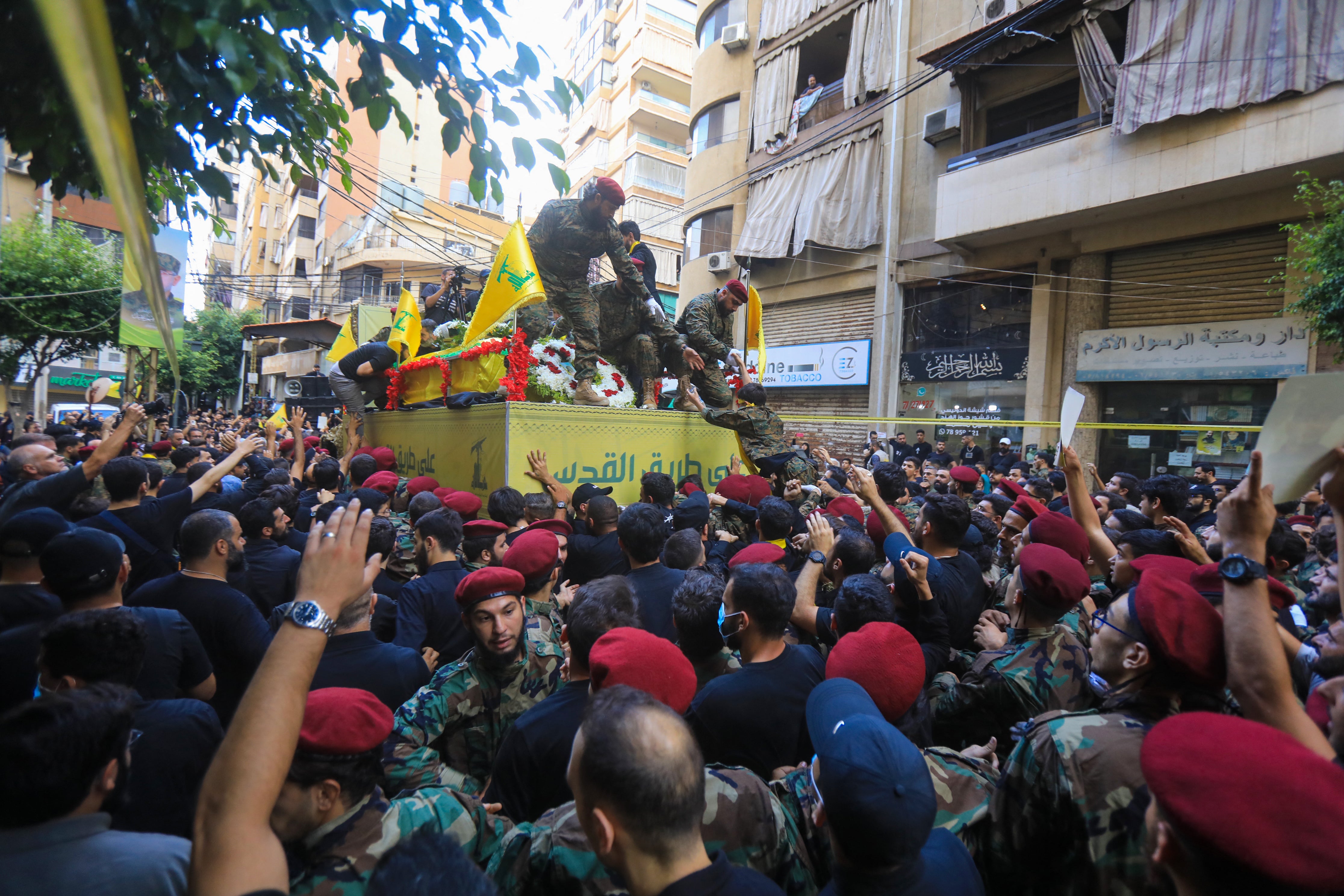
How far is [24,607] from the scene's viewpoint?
2.83 m

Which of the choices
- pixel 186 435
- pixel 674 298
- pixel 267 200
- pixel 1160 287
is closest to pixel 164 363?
pixel 186 435

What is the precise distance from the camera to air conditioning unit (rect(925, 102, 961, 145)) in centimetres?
1559

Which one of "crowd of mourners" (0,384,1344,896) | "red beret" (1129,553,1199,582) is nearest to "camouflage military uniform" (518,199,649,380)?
"crowd of mourners" (0,384,1344,896)

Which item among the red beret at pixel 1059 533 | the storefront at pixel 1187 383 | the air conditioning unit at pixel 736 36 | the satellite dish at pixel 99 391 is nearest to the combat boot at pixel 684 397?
the red beret at pixel 1059 533

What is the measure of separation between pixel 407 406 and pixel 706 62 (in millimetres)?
18319

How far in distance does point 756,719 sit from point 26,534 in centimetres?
314

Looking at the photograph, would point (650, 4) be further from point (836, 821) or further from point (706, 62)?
point (836, 821)

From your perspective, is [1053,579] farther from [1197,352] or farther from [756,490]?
[1197,352]

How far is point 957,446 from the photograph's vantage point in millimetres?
16016

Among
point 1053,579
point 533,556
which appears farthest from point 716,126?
point 1053,579

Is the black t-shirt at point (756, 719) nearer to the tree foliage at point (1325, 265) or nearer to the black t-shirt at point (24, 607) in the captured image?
the black t-shirt at point (24, 607)

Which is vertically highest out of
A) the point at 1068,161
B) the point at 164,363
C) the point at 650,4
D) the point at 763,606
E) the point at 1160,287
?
the point at 650,4

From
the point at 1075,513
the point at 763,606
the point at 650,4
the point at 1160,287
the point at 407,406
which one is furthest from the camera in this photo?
the point at 650,4

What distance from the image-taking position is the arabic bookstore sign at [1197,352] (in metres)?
11.1
